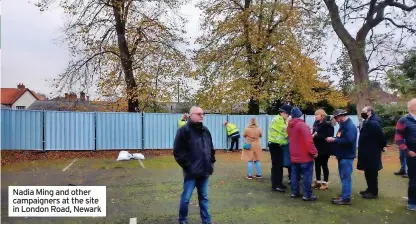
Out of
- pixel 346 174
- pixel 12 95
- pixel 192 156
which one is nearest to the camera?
pixel 192 156

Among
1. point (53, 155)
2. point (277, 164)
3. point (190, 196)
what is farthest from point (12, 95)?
point (190, 196)

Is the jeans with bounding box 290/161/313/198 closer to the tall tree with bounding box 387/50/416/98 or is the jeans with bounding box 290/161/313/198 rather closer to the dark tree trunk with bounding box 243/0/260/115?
the tall tree with bounding box 387/50/416/98

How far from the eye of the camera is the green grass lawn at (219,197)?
553 cm

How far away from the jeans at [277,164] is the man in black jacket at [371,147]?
1.52 meters

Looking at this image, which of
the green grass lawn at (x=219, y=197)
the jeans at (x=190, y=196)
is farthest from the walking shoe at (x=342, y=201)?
the jeans at (x=190, y=196)

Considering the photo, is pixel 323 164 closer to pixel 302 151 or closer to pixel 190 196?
pixel 302 151

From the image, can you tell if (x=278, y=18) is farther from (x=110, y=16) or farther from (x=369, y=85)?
(x=110, y=16)

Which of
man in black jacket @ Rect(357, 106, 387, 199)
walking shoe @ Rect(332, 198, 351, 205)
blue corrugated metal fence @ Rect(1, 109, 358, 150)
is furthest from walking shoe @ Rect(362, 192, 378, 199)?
blue corrugated metal fence @ Rect(1, 109, 358, 150)

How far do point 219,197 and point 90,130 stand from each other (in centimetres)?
923

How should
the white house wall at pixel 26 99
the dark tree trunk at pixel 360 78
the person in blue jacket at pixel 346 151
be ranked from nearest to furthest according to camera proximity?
1. the person in blue jacket at pixel 346 151
2. the dark tree trunk at pixel 360 78
3. the white house wall at pixel 26 99

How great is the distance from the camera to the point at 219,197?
686 centimetres

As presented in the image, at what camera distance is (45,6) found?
51.6 feet

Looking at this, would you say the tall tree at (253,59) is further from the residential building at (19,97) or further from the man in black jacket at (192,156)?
the residential building at (19,97)

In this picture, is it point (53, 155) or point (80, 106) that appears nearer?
point (53, 155)
